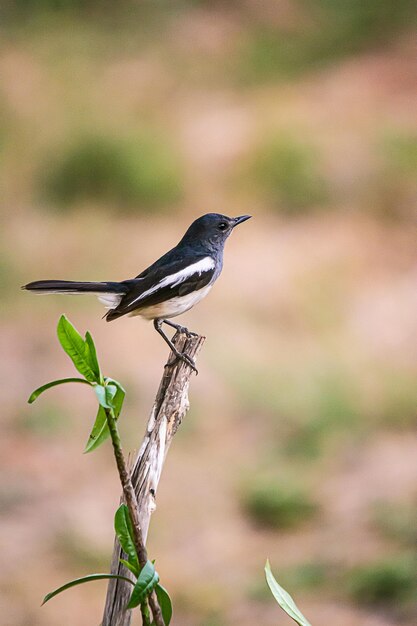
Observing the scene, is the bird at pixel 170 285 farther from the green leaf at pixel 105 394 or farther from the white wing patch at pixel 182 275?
the green leaf at pixel 105 394

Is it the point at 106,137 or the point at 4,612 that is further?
the point at 106,137

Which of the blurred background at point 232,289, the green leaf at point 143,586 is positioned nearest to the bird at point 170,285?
the green leaf at point 143,586

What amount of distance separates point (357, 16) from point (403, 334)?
5527mm

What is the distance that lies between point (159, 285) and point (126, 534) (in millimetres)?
1538

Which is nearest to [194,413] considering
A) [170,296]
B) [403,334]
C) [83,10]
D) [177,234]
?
[403,334]

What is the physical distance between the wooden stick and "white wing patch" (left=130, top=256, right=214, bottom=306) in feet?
1.92

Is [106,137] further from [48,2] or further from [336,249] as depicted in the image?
[48,2]

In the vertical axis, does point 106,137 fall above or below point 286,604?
above

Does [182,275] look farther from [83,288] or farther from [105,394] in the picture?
[105,394]

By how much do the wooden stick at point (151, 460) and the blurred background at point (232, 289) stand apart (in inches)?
106

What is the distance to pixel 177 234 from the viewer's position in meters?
8.95

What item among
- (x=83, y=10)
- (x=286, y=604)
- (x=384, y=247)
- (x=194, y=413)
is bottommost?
(x=286, y=604)

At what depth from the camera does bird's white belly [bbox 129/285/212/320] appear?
3.25 meters

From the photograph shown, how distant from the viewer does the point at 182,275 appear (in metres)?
3.25
